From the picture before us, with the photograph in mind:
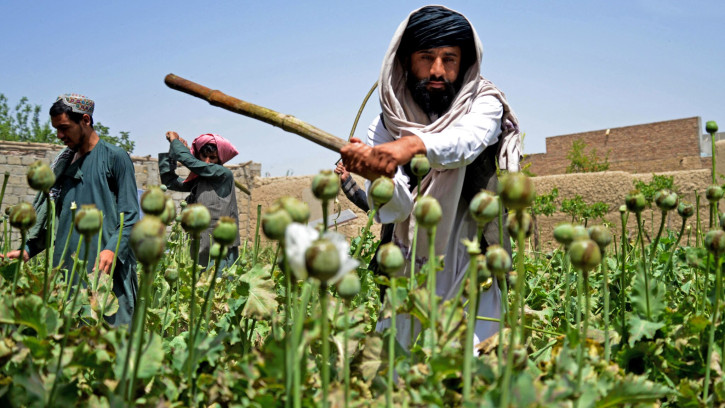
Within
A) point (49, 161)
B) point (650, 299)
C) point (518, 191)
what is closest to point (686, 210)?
point (650, 299)

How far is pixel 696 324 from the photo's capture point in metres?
1.11

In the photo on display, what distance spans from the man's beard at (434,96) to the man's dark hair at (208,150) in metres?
3.42

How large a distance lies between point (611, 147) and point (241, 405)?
1028 inches

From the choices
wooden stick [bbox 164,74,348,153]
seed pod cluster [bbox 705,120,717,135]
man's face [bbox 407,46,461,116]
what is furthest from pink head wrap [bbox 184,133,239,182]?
seed pod cluster [bbox 705,120,717,135]

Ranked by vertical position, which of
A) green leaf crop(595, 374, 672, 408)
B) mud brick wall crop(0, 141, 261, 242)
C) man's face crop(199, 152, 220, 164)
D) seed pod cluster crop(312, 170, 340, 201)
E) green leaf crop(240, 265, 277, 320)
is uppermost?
mud brick wall crop(0, 141, 261, 242)

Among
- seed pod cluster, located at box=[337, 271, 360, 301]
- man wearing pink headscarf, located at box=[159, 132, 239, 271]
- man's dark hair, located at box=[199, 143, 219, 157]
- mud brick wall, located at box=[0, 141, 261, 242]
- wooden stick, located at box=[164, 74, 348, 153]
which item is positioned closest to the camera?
seed pod cluster, located at box=[337, 271, 360, 301]

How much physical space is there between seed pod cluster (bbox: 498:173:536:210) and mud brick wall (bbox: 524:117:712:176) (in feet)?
75.1

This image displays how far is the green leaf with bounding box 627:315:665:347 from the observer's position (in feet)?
3.68

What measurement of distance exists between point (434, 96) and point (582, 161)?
23.2 meters

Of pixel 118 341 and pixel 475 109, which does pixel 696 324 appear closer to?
pixel 118 341

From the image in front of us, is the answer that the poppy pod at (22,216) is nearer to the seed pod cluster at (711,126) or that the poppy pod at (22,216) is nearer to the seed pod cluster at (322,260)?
the seed pod cluster at (322,260)

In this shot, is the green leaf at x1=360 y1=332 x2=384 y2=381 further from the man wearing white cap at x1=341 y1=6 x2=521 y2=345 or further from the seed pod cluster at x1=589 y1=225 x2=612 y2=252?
the man wearing white cap at x1=341 y1=6 x2=521 y2=345

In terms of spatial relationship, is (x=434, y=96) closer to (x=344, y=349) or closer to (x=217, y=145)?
(x=344, y=349)

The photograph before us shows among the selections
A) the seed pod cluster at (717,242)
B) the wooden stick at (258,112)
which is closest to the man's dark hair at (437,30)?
the wooden stick at (258,112)
